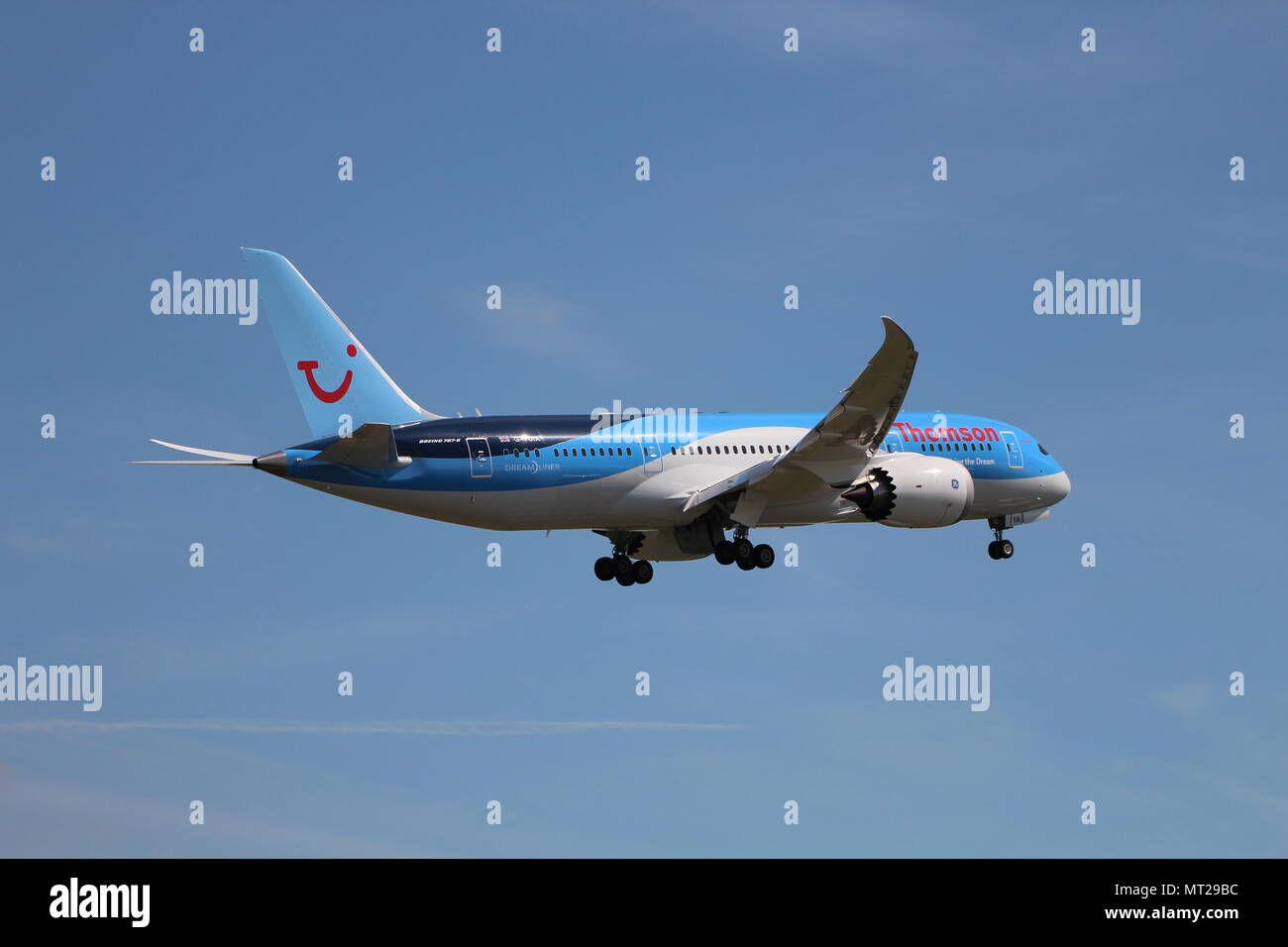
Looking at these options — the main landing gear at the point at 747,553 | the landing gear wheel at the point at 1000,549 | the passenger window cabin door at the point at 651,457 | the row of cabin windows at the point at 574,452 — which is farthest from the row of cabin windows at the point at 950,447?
the row of cabin windows at the point at 574,452

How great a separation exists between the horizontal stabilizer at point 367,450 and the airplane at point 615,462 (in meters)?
0.04

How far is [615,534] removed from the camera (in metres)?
59.0

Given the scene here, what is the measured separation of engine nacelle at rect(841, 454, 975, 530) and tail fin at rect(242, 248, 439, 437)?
14223mm

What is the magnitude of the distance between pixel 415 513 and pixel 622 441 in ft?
22.3

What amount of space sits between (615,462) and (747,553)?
5.40m

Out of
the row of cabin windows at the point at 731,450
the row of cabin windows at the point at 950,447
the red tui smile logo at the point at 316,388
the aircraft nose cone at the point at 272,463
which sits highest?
the red tui smile logo at the point at 316,388

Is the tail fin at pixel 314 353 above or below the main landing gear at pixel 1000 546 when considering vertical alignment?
above

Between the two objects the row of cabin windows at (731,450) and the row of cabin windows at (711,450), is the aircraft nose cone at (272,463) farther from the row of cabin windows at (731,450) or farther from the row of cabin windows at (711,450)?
the row of cabin windows at (731,450)

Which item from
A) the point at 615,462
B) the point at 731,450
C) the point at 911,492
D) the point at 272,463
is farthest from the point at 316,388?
the point at 911,492

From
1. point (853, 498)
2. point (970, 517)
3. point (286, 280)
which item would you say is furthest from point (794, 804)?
point (286, 280)

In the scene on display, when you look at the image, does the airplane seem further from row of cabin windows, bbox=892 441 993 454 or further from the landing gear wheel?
the landing gear wheel

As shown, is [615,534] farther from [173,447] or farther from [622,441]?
[173,447]

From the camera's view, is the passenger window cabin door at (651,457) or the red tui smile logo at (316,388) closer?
the red tui smile logo at (316,388)

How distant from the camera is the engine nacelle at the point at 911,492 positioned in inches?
2121
